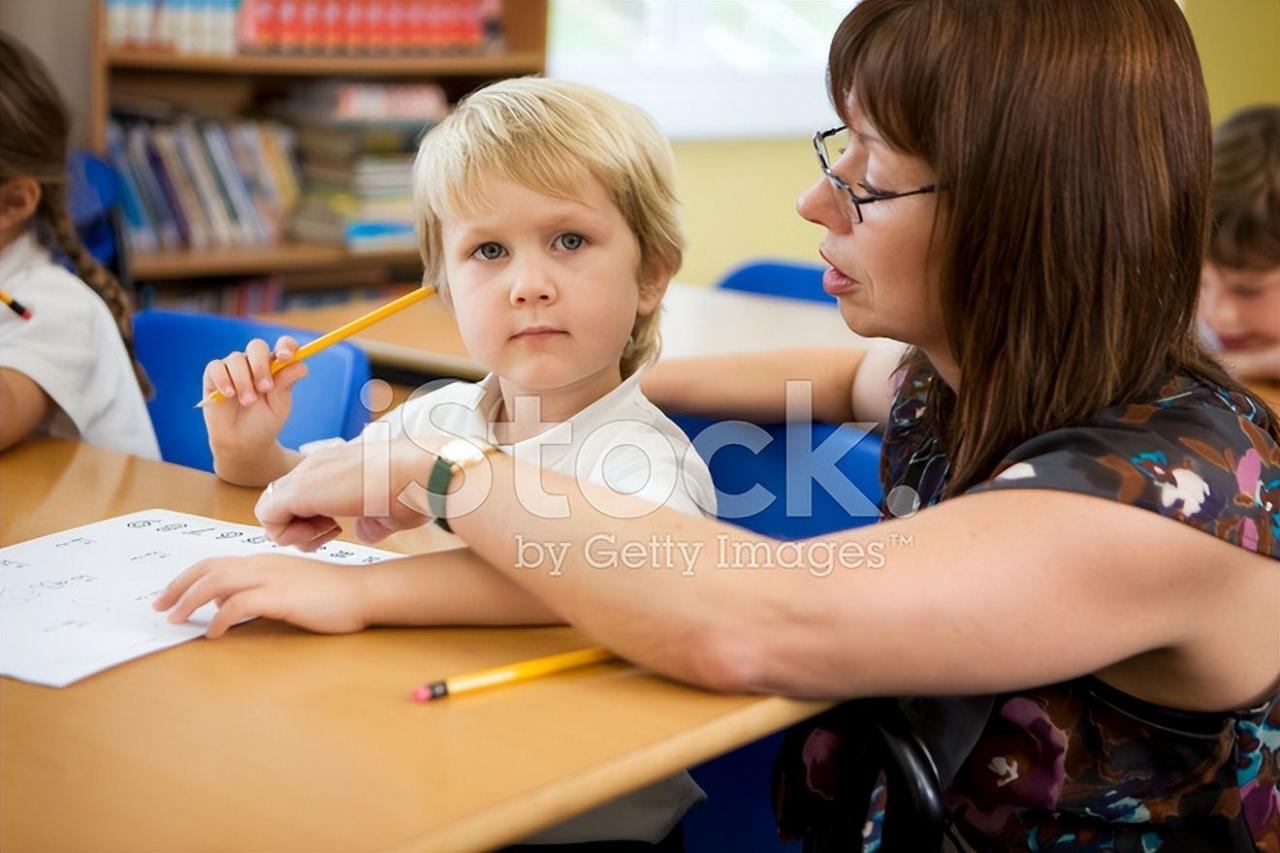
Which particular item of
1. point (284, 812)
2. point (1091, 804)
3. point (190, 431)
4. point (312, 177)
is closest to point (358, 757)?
point (284, 812)

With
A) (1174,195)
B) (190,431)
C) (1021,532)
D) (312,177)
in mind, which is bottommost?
(312,177)

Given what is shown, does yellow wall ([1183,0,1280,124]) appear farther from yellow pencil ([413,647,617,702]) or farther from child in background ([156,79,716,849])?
yellow pencil ([413,647,617,702])

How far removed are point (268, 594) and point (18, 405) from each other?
774 mm

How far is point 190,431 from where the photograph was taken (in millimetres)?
2080

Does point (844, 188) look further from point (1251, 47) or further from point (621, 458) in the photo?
point (1251, 47)

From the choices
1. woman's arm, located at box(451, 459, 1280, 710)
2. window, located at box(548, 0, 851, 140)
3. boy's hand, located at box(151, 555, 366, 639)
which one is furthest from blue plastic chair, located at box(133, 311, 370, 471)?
window, located at box(548, 0, 851, 140)

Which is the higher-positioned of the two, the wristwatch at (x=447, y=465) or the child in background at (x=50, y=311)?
the wristwatch at (x=447, y=465)

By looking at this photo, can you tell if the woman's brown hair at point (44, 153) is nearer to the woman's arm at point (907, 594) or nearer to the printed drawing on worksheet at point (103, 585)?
the printed drawing on worksheet at point (103, 585)

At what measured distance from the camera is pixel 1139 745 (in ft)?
3.80

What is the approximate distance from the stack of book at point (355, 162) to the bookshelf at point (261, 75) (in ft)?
0.15

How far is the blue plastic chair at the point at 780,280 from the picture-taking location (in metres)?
3.02

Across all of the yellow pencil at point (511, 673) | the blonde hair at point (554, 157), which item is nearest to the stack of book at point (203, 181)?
the blonde hair at point (554, 157)

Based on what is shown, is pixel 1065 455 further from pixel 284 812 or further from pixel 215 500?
pixel 215 500

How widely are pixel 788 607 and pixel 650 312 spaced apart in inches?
23.0
